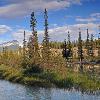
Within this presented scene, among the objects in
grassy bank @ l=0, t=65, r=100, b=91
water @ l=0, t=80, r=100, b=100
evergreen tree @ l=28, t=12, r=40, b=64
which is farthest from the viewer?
evergreen tree @ l=28, t=12, r=40, b=64

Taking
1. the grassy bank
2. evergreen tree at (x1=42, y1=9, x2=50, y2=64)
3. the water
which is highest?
Result: evergreen tree at (x1=42, y1=9, x2=50, y2=64)

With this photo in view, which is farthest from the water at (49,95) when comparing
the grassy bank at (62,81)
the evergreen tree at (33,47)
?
the evergreen tree at (33,47)

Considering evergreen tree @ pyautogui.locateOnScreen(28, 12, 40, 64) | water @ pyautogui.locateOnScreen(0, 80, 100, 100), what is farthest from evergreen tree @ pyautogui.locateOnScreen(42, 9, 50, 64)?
water @ pyautogui.locateOnScreen(0, 80, 100, 100)

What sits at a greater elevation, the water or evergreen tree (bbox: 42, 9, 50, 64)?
evergreen tree (bbox: 42, 9, 50, 64)

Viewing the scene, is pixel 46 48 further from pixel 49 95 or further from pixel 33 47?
pixel 49 95

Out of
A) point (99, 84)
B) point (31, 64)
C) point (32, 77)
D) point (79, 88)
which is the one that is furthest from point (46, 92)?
point (31, 64)

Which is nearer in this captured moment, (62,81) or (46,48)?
(62,81)

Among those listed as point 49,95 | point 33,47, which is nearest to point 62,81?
point 49,95

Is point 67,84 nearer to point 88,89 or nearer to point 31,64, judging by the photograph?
point 88,89

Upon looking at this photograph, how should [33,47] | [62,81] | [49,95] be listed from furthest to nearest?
1. [33,47]
2. [62,81]
3. [49,95]

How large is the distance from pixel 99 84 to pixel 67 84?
22.0ft

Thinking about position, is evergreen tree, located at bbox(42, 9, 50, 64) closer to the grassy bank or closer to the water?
the grassy bank

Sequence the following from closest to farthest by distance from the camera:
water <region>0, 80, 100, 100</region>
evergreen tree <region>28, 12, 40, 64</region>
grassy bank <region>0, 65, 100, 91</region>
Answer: water <region>0, 80, 100, 100</region> < grassy bank <region>0, 65, 100, 91</region> < evergreen tree <region>28, 12, 40, 64</region>

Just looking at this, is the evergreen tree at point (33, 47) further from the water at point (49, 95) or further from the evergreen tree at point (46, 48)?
the water at point (49, 95)
